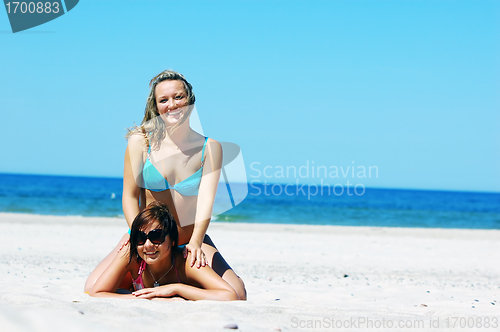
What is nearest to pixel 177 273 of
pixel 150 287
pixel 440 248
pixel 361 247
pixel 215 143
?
pixel 150 287

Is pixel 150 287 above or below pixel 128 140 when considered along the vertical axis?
below

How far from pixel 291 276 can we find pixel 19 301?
13.4 ft

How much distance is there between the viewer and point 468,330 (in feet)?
9.40

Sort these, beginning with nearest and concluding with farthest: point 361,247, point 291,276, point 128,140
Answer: point 128,140 → point 291,276 → point 361,247

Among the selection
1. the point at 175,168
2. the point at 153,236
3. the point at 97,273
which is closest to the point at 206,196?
the point at 175,168

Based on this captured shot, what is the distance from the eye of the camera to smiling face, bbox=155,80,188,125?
392 centimetres

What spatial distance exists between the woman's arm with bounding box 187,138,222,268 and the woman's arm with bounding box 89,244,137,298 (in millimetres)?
548

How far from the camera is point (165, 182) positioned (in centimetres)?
392

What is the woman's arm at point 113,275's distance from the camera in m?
3.67

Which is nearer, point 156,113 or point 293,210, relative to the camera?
point 156,113

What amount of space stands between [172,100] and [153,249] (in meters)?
1.33

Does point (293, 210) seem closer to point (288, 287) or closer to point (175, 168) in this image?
point (288, 287)

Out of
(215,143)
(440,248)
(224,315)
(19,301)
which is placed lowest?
(440,248)

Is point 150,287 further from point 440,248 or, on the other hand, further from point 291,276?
point 440,248
